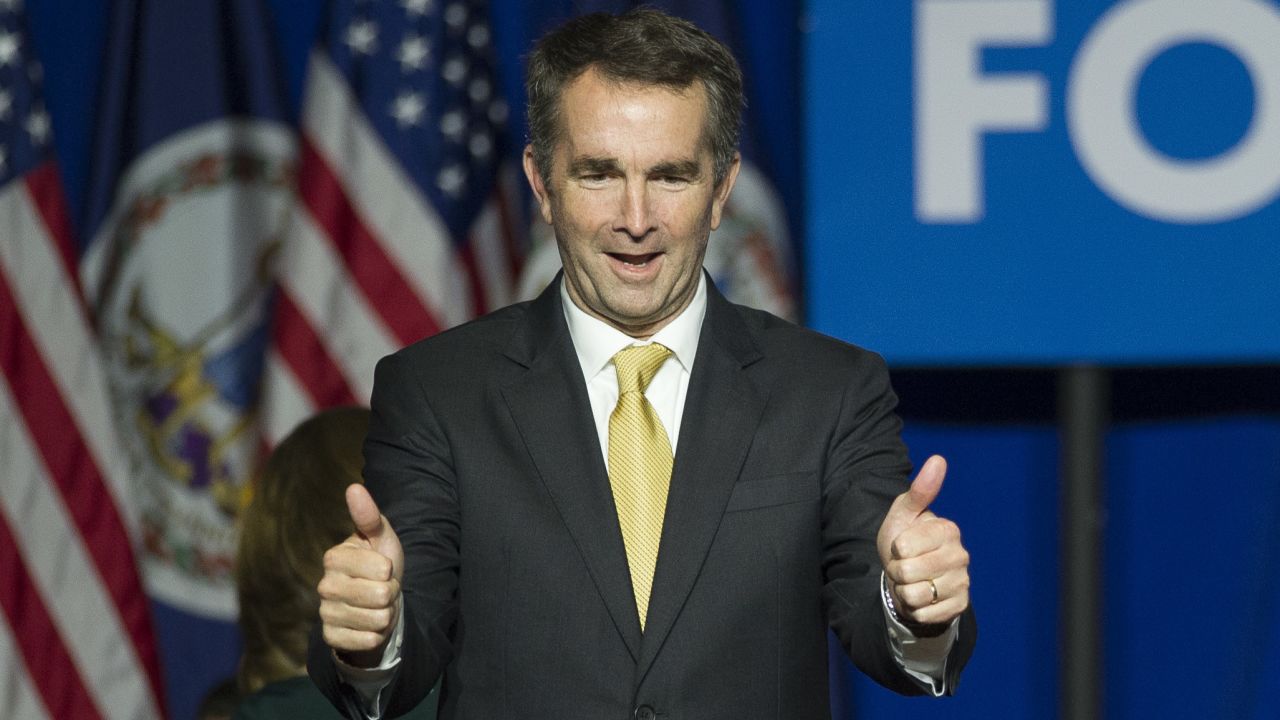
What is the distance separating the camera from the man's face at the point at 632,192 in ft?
4.75

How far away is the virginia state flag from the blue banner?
4.53 feet

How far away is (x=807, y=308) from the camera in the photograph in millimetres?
2891

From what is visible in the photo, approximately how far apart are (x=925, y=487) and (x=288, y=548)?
862mm

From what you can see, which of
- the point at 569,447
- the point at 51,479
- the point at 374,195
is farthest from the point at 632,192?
the point at 51,479

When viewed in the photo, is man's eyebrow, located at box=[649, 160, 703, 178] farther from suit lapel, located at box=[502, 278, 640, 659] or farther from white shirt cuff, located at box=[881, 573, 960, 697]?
white shirt cuff, located at box=[881, 573, 960, 697]

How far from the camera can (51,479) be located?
3268 mm

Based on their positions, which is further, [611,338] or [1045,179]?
[1045,179]

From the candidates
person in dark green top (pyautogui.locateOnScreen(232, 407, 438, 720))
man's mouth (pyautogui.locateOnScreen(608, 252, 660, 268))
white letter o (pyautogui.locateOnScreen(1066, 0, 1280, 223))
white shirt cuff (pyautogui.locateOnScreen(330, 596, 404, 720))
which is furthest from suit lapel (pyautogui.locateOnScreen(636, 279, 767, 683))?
white letter o (pyautogui.locateOnScreen(1066, 0, 1280, 223))

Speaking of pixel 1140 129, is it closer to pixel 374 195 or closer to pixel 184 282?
pixel 374 195

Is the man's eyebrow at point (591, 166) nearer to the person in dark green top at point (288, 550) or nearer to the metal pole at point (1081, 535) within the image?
the person in dark green top at point (288, 550)

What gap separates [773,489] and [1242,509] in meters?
2.33

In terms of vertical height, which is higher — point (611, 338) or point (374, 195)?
point (611, 338)

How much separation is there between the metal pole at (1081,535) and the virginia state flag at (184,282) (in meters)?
1.76

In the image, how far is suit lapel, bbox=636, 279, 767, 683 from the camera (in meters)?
1.39
